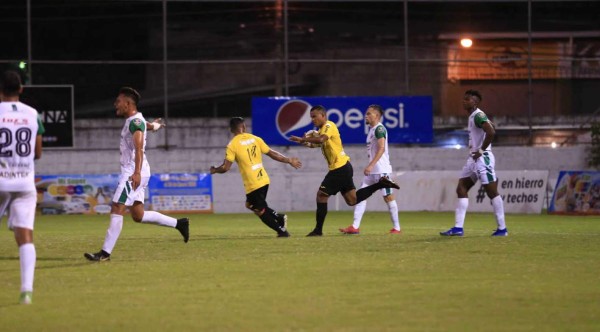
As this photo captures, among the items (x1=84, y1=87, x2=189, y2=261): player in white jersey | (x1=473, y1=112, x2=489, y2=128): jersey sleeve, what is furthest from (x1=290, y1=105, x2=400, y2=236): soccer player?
(x1=84, y1=87, x2=189, y2=261): player in white jersey

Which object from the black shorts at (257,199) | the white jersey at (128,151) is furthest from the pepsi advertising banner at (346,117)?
the white jersey at (128,151)

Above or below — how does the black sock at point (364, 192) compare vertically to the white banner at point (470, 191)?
above

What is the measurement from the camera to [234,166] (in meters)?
34.8

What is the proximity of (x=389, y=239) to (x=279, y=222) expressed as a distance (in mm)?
1882

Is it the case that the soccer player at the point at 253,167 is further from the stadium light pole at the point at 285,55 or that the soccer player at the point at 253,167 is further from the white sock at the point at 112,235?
the stadium light pole at the point at 285,55

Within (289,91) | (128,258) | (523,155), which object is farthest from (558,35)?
(128,258)

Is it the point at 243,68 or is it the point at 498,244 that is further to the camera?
the point at 243,68

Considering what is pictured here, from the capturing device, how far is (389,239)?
17781 millimetres

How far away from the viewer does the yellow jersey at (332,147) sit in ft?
62.1

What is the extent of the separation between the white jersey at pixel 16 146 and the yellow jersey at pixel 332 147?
8398 mm

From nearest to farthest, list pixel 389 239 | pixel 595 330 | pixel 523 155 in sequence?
pixel 595 330 < pixel 389 239 < pixel 523 155

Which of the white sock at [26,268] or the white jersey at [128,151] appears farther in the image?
the white jersey at [128,151]

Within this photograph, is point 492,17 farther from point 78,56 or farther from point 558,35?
point 78,56

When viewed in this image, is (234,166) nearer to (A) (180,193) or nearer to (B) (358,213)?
(A) (180,193)
